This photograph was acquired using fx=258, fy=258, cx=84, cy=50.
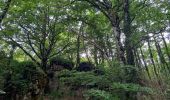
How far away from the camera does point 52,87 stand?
1700cm

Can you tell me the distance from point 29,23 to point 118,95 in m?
13.9

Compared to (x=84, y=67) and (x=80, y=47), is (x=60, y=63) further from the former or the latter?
(x=80, y=47)

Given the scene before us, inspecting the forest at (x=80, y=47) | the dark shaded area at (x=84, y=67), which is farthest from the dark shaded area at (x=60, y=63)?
the dark shaded area at (x=84, y=67)

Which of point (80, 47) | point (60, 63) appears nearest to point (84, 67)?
point (60, 63)

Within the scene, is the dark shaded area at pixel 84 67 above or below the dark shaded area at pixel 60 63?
below

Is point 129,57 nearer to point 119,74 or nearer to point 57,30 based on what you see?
point 119,74

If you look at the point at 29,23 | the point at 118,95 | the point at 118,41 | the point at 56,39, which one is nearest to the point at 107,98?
the point at 118,95

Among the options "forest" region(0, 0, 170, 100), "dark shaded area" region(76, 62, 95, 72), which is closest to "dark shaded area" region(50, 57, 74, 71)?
"forest" region(0, 0, 170, 100)

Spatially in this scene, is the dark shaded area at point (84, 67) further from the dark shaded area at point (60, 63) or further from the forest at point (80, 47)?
the dark shaded area at point (60, 63)

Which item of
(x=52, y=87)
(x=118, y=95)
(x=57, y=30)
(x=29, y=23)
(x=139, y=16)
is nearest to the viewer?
(x=118, y=95)

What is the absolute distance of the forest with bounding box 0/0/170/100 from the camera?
8.56 m

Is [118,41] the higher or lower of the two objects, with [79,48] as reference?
lower

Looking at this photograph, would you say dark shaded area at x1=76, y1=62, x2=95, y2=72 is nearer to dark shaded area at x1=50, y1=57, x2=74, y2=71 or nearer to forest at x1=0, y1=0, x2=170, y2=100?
Result: forest at x1=0, y1=0, x2=170, y2=100

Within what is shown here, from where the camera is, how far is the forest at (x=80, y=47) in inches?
337
